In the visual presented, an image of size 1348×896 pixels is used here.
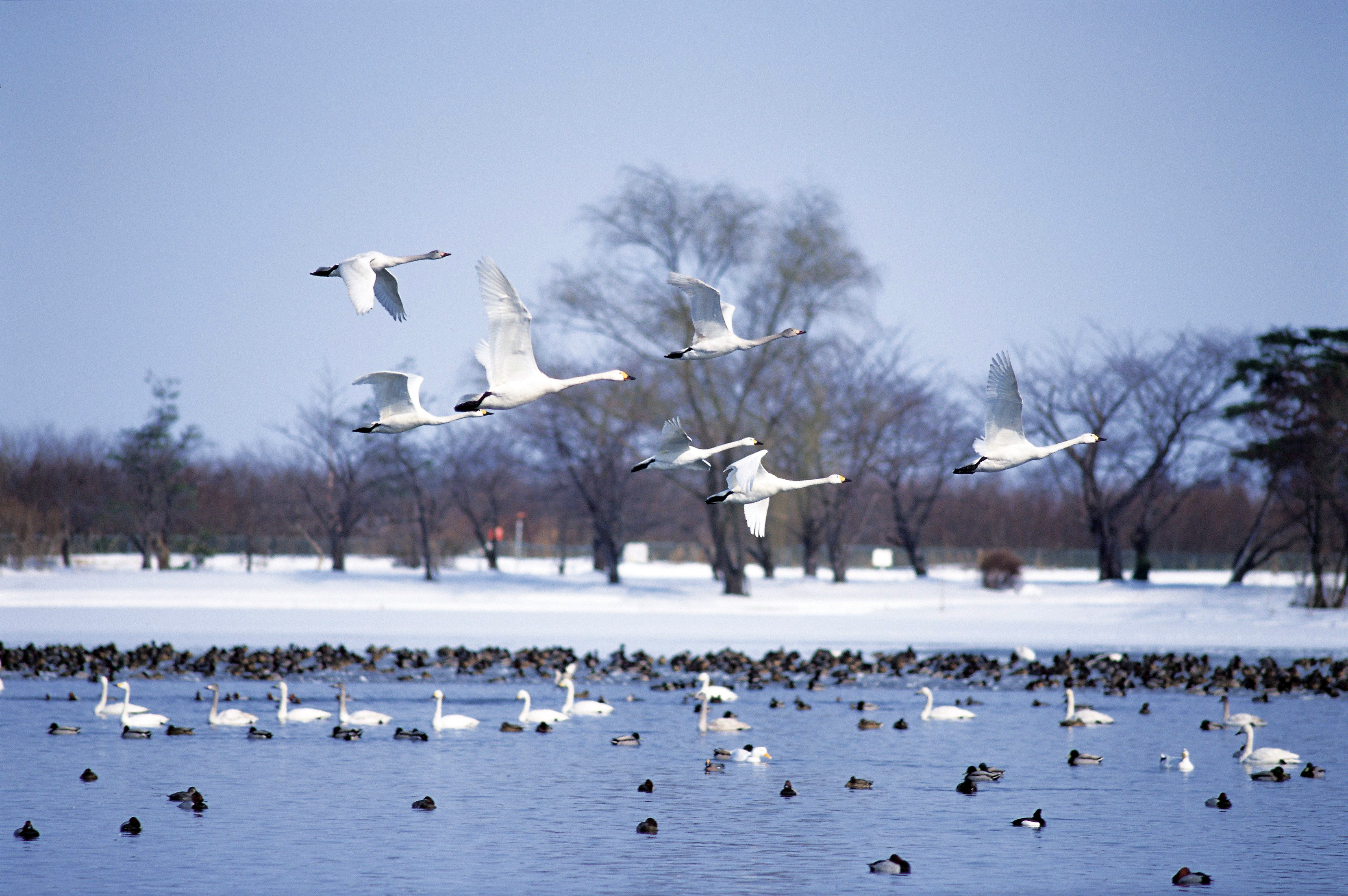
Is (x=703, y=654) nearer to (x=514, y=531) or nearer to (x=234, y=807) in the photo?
(x=234, y=807)

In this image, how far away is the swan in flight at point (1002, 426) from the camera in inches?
414

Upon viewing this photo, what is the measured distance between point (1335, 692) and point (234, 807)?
1793cm

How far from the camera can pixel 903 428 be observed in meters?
58.0

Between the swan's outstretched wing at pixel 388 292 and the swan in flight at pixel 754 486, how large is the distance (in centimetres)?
284

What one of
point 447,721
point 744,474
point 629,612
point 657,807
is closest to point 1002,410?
point 744,474

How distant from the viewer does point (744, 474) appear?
11.8 metres

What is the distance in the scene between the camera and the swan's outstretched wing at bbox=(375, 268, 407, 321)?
10117 mm

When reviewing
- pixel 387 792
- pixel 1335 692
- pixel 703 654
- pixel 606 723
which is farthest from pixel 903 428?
pixel 387 792

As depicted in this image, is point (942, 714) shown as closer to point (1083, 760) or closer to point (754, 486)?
point (1083, 760)

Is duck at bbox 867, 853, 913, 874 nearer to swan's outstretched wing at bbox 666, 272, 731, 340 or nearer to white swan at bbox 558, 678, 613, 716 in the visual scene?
swan's outstretched wing at bbox 666, 272, 731, 340

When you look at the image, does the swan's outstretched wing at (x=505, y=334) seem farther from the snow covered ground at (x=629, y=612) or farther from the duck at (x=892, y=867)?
the snow covered ground at (x=629, y=612)

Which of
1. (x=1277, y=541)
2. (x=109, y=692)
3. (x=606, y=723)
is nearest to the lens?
(x=606, y=723)

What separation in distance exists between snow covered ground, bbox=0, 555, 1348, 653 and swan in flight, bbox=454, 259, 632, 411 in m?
21.1

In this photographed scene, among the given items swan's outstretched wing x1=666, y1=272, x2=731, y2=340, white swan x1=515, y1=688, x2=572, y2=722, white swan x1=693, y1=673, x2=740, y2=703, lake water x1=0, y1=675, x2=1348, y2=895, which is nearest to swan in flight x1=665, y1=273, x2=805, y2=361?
swan's outstretched wing x1=666, y1=272, x2=731, y2=340
